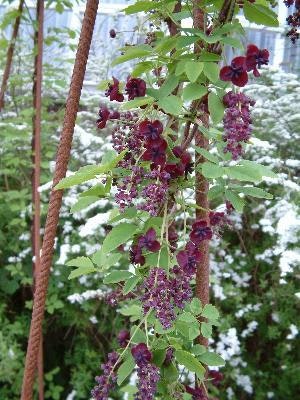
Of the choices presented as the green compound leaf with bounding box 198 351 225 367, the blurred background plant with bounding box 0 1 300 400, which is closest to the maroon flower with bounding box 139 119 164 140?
the green compound leaf with bounding box 198 351 225 367

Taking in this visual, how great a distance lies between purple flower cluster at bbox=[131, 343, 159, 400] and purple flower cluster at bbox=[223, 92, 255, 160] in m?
0.29

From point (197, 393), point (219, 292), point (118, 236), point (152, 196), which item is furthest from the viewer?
point (219, 292)

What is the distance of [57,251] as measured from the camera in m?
2.88

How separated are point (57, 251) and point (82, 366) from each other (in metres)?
0.62

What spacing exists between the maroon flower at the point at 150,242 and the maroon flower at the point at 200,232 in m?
0.05

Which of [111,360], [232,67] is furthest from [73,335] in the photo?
[232,67]

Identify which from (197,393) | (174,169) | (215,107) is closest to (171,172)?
(174,169)

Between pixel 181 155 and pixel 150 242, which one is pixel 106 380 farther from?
pixel 181 155

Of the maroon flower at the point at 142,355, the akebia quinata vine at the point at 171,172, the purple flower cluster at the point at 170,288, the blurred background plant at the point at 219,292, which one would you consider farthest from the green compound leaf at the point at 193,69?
the blurred background plant at the point at 219,292

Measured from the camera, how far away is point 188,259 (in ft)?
2.43

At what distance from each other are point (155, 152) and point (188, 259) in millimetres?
151

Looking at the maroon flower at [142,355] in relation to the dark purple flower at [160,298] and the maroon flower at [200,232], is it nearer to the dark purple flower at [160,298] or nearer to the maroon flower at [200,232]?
the dark purple flower at [160,298]

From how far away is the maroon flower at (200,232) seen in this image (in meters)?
0.77

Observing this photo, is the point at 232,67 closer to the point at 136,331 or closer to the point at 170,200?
the point at 170,200
